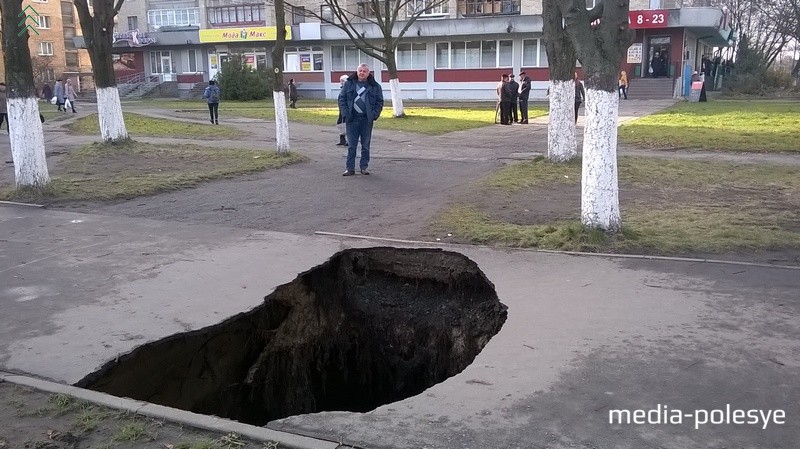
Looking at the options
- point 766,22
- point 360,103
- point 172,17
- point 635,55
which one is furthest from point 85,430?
point 766,22

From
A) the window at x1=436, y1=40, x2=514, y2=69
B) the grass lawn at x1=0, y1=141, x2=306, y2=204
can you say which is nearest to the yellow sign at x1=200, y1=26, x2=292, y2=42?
the window at x1=436, y1=40, x2=514, y2=69

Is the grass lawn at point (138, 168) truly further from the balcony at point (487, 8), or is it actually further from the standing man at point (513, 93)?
the balcony at point (487, 8)

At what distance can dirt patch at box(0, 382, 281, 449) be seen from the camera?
11.4 ft

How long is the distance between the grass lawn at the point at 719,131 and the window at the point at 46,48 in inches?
2333

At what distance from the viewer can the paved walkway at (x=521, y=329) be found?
141 inches

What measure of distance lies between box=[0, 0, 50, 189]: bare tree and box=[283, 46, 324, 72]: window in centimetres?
3873

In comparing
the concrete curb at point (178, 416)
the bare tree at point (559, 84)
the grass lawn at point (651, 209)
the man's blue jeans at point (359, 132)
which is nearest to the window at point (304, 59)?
the bare tree at point (559, 84)

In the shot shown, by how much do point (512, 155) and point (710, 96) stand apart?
96.1 ft

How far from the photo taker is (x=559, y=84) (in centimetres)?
1283

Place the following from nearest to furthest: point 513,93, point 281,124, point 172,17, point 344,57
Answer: point 281,124 → point 513,93 → point 344,57 → point 172,17

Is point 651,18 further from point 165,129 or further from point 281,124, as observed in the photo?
point 281,124

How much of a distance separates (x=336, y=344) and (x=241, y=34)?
149 ft

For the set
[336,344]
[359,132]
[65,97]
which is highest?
[65,97]

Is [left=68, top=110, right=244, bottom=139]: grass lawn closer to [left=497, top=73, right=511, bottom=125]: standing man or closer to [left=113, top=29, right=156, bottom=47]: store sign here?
[left=497, top=73, right=511, bottom=125]: standing man
